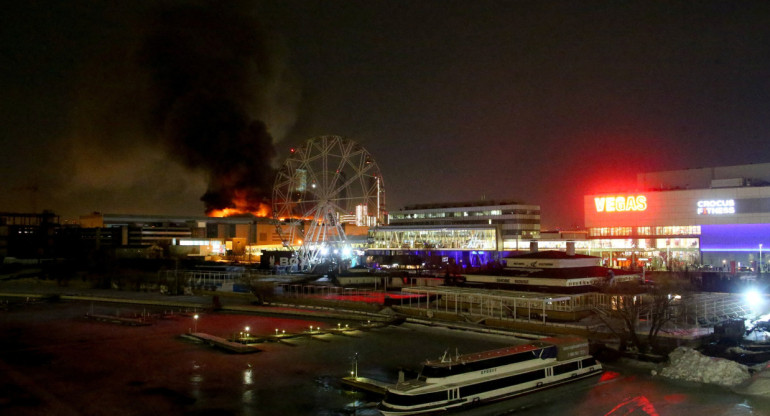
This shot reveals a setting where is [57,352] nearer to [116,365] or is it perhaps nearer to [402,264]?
[116,365]

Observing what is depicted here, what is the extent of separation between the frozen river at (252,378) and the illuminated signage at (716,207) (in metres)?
43.3

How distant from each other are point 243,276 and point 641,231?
1742 inches

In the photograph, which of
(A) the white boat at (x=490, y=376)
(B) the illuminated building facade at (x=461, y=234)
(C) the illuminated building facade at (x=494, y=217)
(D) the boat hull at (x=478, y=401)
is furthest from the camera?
(C) the illuminated building facade at (x=494, y=217)

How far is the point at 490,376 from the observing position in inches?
744

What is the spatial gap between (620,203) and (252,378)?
55998 millimetres

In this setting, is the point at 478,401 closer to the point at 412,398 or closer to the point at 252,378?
the point at 412,398

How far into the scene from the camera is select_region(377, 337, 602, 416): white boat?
17203 millimetres

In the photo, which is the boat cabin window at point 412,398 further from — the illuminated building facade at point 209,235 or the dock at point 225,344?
the illuminated building facade at point 209,235

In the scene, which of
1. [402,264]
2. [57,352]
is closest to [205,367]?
[57,352]

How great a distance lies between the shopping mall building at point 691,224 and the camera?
57.8 meters

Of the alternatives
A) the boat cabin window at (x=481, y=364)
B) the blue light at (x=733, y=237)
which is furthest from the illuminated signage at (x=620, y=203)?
the boat cabin window at (x=481, y=364)

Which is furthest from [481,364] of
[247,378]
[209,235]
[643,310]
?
[209,235]

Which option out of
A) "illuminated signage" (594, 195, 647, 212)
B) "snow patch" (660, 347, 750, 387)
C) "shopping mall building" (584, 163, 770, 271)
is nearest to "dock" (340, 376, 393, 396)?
"snow patch" (660, 347, 750, 387)

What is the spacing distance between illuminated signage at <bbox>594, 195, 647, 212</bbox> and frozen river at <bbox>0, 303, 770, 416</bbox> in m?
43.4
